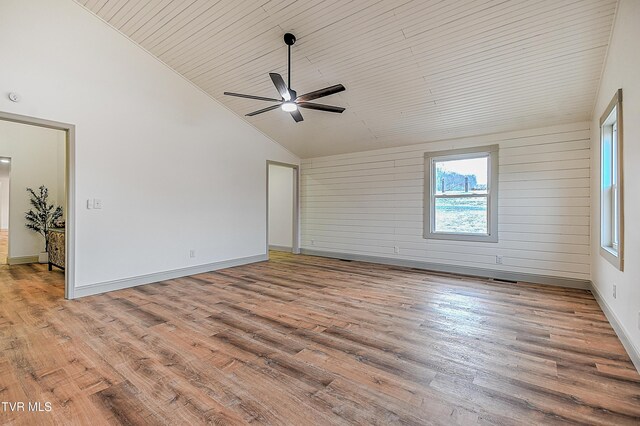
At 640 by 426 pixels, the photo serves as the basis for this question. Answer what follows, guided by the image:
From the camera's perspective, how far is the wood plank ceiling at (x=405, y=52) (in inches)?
119

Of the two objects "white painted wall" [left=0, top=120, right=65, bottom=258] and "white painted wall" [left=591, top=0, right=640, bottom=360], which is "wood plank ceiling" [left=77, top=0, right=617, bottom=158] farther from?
"white painted wall" [left=0, top=120, right=65, bottom=258]

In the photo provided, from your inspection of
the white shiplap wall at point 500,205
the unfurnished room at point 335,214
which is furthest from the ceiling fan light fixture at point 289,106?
the white shiplap wall at point 500,205

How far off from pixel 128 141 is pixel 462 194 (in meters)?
5.38

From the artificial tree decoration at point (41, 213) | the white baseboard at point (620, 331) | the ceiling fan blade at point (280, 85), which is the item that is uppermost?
the ceiling fan blade at point (280, 85)

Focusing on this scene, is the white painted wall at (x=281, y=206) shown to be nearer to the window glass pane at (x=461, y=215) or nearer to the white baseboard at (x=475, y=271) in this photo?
the white baseboard at (x=475, y=271)

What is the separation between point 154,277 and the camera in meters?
4.68

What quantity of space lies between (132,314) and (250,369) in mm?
1873

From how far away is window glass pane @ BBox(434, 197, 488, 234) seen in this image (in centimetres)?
516

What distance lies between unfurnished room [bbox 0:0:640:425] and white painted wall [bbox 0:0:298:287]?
3cm


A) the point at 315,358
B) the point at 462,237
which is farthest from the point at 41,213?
the point at 462,237

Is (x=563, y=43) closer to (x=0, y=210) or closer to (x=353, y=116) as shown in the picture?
(x=353, y=116)

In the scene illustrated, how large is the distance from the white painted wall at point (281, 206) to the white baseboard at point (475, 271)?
1.55 meters

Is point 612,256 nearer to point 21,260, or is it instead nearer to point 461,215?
point 461,215

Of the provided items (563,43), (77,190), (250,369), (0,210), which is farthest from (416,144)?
(0,210)
